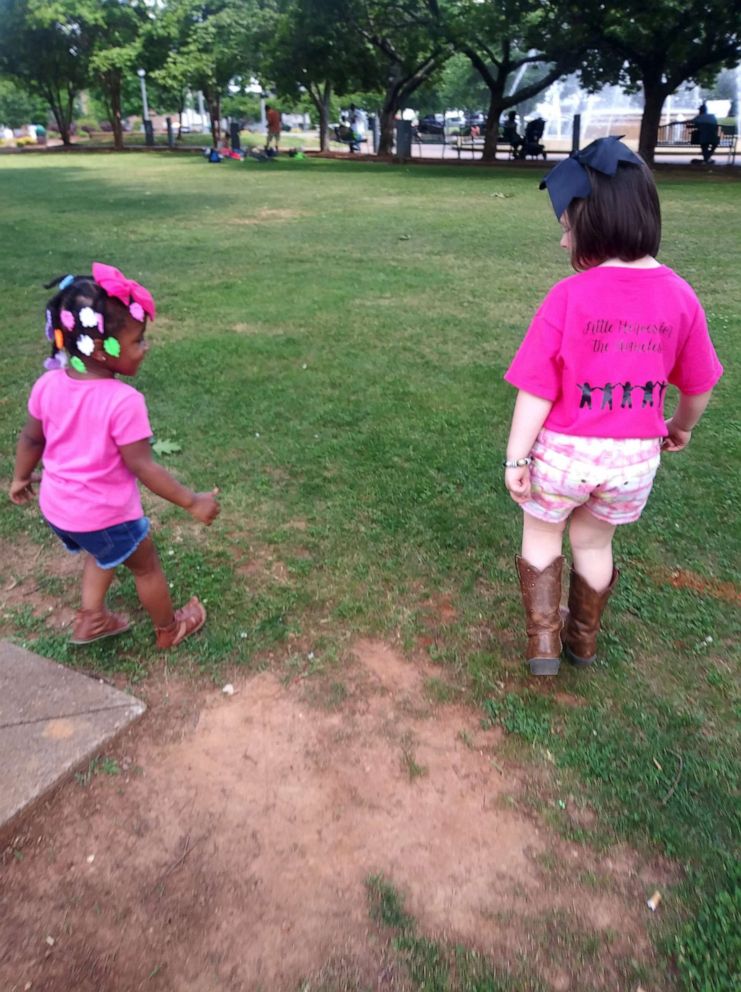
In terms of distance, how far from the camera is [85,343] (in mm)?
2254

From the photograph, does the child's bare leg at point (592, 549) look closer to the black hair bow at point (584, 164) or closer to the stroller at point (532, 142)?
the black hair bow at point (584, 164)

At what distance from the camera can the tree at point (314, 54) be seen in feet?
79.9

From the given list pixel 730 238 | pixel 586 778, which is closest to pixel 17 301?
pixel 586 778

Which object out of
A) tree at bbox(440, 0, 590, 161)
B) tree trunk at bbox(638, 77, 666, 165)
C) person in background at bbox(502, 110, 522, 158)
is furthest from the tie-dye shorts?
person in background at bbox(502, 110, 522, 158)

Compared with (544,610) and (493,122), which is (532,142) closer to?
(493,122)

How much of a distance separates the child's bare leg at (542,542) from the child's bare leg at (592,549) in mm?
62

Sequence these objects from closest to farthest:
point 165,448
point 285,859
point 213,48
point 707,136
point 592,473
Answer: point 285,859
point 592,473
point 165,448
point 707,136
point 213,48

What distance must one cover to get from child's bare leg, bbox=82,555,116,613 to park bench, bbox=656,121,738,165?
24.4 m

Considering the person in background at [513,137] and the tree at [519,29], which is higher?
the tree at [519,29]

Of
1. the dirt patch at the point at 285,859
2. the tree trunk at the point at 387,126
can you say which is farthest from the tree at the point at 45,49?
the dirt patch at the point at 285,859

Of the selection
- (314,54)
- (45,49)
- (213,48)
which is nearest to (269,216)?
(314,54)

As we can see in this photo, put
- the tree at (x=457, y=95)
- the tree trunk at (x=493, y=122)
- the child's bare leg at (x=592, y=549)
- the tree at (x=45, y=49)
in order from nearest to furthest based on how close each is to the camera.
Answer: the child's bare leg at (x=592, y=549) < the tree trunk at (x=493, y=122) < the tree at (x=45, y=49) < the tree at (x=457, y=95)

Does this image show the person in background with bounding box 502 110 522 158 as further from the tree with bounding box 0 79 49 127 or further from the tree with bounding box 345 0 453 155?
the tree with bounding box 0 79 49 127

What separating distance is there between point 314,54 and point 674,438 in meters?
27.8
